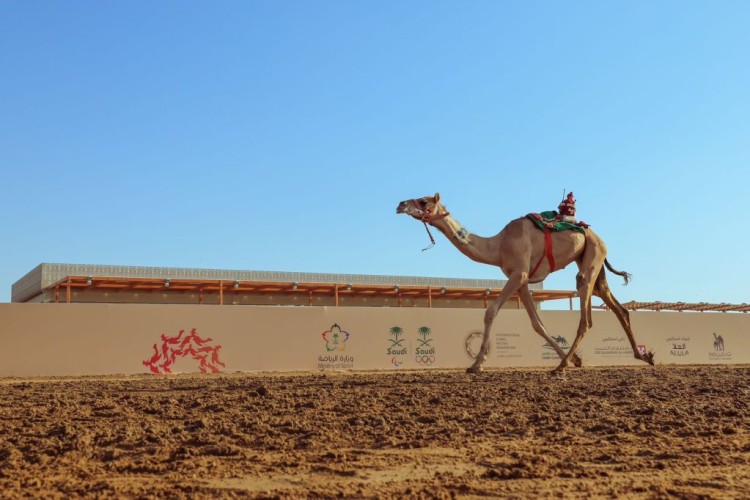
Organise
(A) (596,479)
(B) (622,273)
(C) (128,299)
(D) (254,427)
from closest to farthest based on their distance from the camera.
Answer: (A) (596,479) → (D) (254,427) → (B) (622,273) → (C) (128,299)

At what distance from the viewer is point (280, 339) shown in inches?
1014

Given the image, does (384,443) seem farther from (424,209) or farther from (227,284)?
(227,284)

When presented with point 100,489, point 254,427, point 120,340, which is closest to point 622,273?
point 254,427

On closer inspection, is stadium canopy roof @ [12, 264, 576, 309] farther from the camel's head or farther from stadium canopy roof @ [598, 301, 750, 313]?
the camel's head

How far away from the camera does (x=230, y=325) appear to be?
2528 cm

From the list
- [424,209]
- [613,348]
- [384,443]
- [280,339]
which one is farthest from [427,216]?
[613,348]

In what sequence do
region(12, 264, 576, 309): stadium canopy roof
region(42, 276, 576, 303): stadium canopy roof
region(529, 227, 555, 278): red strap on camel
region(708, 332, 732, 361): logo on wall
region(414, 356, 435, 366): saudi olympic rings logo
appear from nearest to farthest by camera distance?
region(529, 227, 555, 278): red strap on camel < region(414, 356, 435, 366): saudi olympic rings logo < region(42, 276, 576, 303): stadium canopy roof < region(12, 264, 576, 309): stadium canopy roof < region(708, 332, 732, 361): logo on wall

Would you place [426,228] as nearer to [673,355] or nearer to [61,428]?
[61,428]

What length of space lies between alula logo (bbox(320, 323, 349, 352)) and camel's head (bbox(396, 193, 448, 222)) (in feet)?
43.0

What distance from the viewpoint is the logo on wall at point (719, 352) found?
1296 inches

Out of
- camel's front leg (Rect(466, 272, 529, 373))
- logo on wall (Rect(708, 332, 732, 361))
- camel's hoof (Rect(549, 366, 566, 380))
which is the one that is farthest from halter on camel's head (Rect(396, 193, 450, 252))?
logo on wall (Rect(708, 332, 732, 361))

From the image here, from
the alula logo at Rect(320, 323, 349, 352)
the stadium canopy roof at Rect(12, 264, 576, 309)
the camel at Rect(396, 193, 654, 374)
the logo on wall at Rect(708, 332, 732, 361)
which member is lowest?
the logo on wall at Rect(708, 332, 732, 361)

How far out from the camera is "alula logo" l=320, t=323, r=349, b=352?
26.3m

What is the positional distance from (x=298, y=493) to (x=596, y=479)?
1841 millimetres
